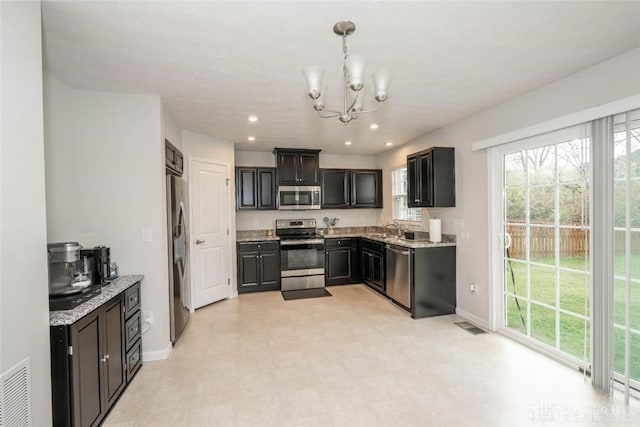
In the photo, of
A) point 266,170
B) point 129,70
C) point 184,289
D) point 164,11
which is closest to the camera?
point 164,11

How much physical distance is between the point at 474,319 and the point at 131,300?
3.76 meters

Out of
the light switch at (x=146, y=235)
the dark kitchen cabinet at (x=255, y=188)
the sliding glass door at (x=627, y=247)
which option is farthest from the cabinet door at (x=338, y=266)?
the sliding glass door at (x=627, y=247)

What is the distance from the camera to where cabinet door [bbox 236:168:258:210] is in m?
5.21

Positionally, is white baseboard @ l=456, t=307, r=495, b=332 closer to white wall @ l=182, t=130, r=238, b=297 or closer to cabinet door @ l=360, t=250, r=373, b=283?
cabinet door @ l=360, t=250, r=373, b=283

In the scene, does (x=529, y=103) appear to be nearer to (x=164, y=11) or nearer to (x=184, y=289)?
(x=164, y=11)

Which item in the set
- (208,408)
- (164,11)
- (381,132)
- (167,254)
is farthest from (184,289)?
(381,132)

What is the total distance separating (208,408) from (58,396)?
0.90 metres

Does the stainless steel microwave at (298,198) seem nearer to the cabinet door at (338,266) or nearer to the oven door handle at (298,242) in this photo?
the oven door handle at (298,242)

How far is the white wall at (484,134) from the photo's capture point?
2.25 m

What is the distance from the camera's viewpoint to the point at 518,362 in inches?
107

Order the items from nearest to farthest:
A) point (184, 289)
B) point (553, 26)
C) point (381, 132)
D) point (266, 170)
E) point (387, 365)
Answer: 1. point (553, 26)
2. point (387, 365)
3. point (184, 289)
4. point (381, 132)
5. point (266, 170)

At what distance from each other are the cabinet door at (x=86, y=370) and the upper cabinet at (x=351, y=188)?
4190mm

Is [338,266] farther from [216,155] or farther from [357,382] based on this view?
[357,382]

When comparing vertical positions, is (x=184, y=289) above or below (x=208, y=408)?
above
